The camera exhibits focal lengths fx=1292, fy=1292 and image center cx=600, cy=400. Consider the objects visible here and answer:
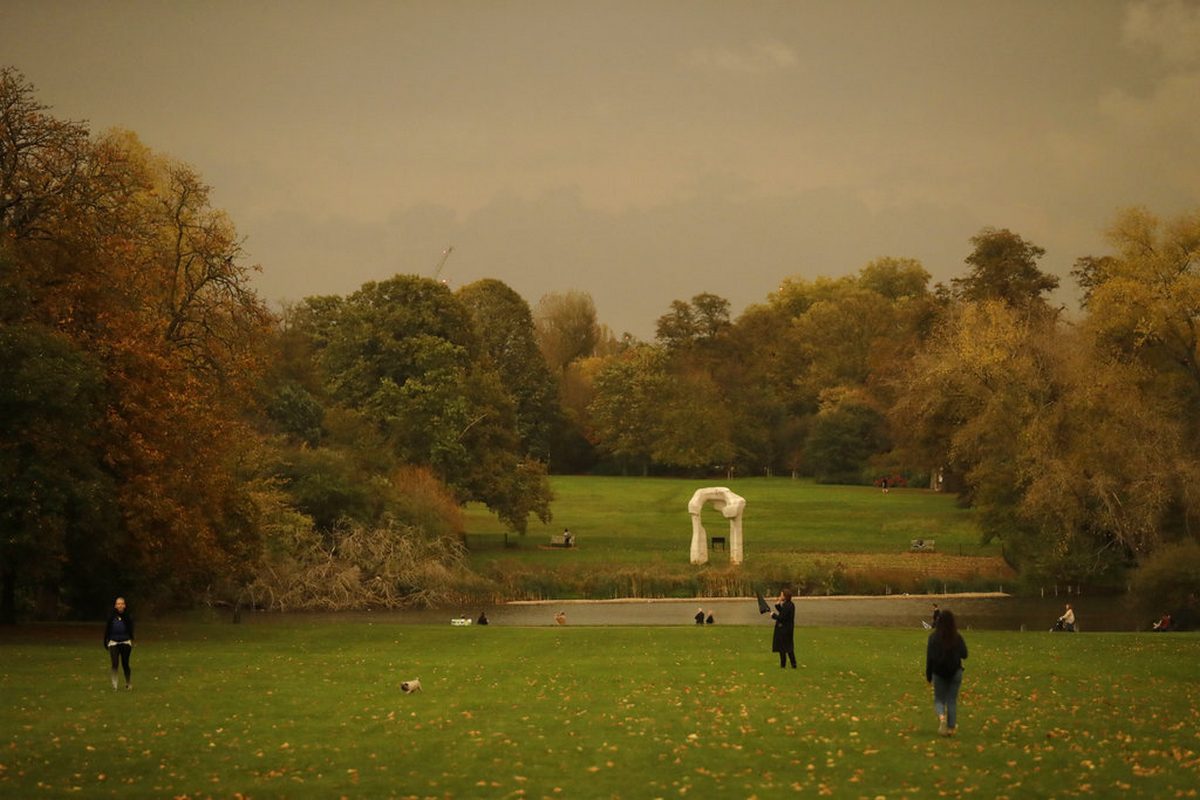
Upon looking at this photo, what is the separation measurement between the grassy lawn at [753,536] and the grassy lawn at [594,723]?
A: 1197 inches

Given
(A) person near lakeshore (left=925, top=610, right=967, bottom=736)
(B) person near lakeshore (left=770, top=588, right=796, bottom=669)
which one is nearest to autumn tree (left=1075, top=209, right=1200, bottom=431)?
(B) person near lakeshore (left=770, top=588, right=796, bottom=669)

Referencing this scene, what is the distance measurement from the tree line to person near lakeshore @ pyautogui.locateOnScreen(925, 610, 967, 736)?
21526 millimetres

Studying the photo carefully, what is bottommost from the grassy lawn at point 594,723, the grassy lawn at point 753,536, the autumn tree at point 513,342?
the grassy lawn at point 594,723

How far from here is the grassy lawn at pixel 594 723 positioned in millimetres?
17078

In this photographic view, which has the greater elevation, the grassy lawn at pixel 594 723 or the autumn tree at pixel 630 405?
the autumn tree at pixel 630 405

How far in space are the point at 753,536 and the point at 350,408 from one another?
26.0 metres

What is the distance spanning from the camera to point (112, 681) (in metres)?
24.3

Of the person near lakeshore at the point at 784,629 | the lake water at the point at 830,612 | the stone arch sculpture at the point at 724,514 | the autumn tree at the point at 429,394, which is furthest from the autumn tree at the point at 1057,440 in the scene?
the person near lakeshore at the point at 784,629

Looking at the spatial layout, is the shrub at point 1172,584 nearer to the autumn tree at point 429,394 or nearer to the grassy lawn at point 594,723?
the grassy lawn at point 594,723

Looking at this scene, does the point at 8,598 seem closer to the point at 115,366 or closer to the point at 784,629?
the point at 115,366

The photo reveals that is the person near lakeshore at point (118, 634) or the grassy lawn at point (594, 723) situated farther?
the person near lakeshore at point (118, 634)

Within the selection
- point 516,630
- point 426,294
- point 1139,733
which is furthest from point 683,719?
point 426,294

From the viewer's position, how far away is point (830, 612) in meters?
51.9

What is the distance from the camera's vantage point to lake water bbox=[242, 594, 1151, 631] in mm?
48594
